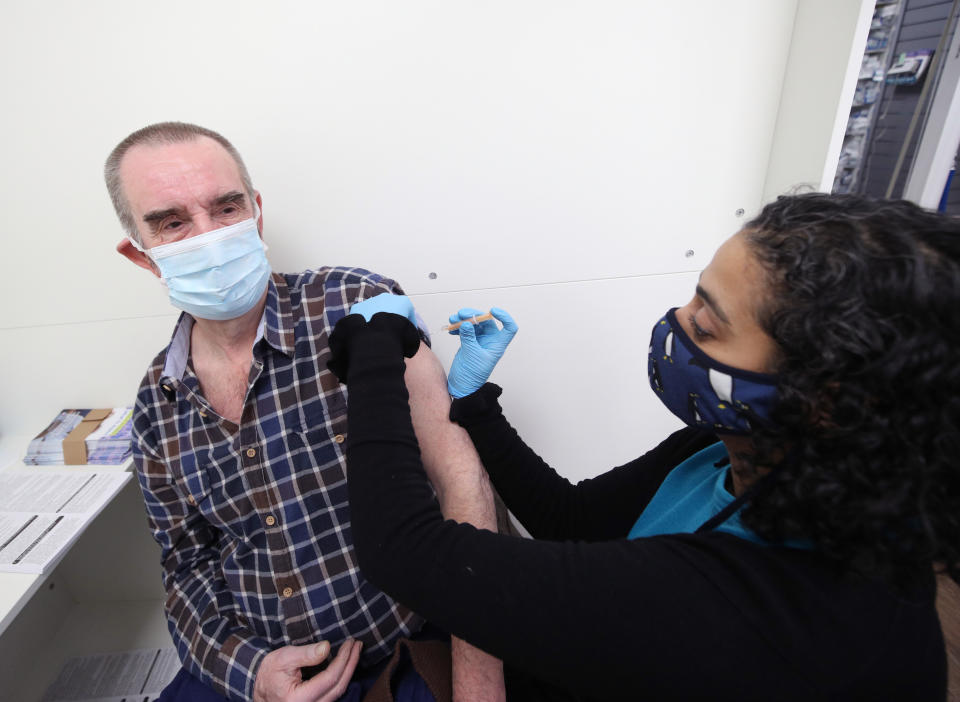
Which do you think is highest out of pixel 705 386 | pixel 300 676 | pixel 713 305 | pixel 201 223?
pixel 201 223

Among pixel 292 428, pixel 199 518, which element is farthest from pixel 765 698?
pixel 199 518

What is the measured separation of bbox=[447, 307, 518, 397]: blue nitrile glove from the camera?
1.04 m

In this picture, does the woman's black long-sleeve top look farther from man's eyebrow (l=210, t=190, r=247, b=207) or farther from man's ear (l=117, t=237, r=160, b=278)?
man's ear (l=117, t=237, r=160, b=278)

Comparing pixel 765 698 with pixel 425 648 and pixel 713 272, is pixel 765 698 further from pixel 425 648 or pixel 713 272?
pixel 425 648

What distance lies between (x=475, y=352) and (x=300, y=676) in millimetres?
844

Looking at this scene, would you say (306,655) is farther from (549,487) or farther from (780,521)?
(780,521)

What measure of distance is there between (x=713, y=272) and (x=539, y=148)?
0.79m

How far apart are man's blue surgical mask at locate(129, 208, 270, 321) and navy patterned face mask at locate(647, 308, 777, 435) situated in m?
0.91

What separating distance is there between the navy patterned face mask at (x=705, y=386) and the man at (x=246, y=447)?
480mm

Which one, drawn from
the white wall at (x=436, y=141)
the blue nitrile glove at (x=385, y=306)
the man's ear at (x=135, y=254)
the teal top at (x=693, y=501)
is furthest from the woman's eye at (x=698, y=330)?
the man's ear at (x=135, y=254)

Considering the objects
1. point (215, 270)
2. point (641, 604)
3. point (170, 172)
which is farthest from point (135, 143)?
point (641, 604)

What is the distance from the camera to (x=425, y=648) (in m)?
0.94

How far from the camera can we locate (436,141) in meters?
1.26

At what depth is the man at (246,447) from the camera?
0.99 m
